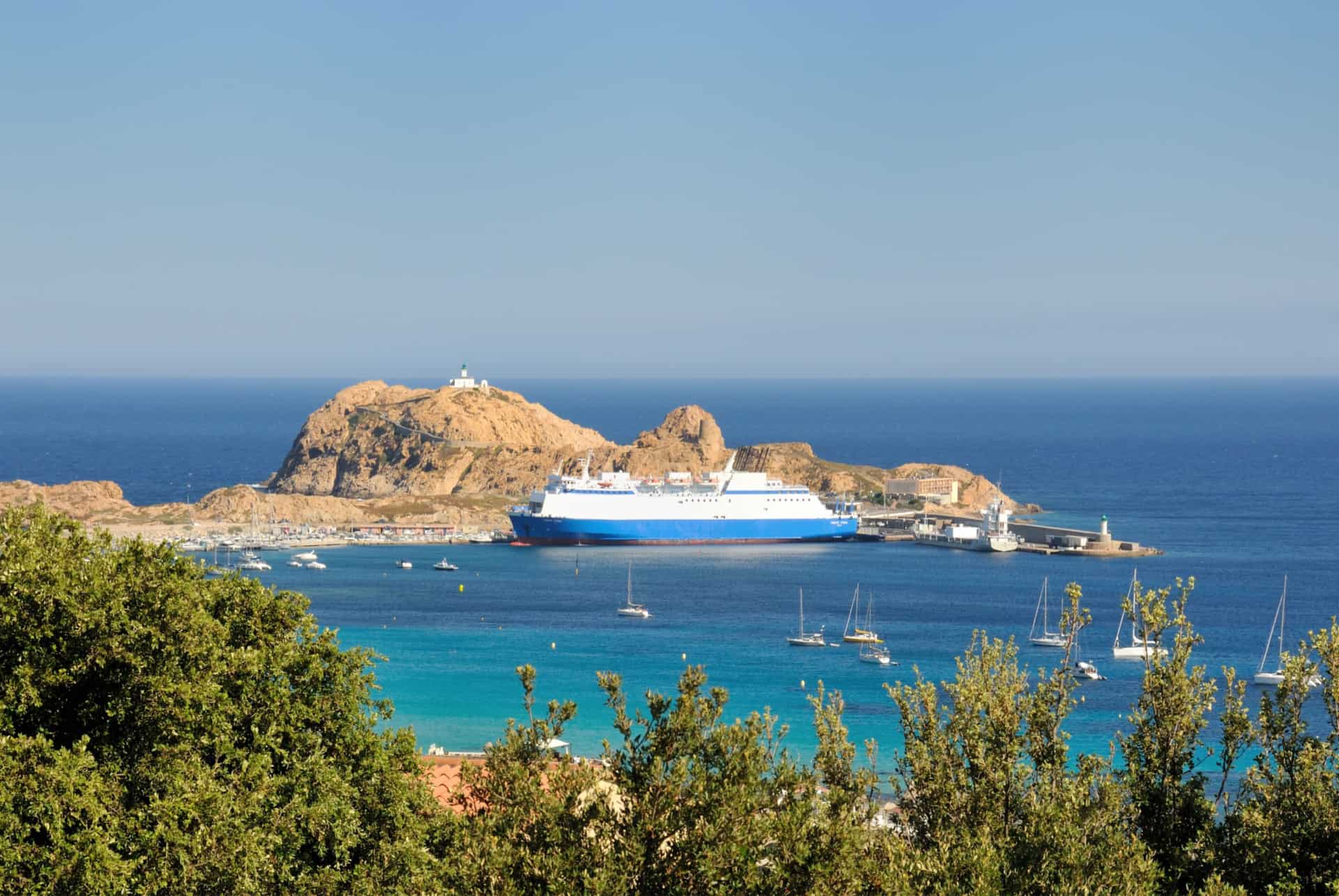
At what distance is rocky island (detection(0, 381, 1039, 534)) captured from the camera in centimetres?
6881

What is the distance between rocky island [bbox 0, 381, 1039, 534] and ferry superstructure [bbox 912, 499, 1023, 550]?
26.2 ft

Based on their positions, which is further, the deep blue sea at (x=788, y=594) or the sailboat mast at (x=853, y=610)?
the sailboat mast at (x=853, y=610)

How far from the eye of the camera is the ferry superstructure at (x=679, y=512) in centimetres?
6675

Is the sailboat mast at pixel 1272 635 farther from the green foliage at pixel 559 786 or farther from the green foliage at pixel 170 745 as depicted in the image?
the green foliage at pixel 170 745

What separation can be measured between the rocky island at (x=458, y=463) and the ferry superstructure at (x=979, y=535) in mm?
7980

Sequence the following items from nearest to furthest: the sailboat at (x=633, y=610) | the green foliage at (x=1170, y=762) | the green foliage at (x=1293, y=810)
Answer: the green foliage at (x=1293, y=810), the green foliage at (x=1170, y=762), the sailboat at (x=633, y=610)

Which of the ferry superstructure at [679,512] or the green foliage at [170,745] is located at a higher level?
the green foliage at [170,745]

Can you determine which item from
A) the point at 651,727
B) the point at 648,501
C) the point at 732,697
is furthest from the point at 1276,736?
the point at 648,501

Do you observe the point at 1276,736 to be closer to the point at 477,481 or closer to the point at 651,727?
the point at 651,727

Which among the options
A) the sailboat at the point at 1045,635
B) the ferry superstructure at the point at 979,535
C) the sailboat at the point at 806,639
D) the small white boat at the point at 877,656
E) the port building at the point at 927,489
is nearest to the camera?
the small white boat at the point at 877,656

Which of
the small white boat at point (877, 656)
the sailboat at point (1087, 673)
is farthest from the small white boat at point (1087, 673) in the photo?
the small white boat at point (877, 656)

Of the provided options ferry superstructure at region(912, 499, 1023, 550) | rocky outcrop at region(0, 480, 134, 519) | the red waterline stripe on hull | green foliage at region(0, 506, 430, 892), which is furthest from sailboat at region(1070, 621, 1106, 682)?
rocky outcrop at region(0, 480, 134, 519)

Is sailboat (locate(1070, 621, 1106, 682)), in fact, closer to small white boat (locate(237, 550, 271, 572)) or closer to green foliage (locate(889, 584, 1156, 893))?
green foliage (locate(889, 584, 1156, 893))

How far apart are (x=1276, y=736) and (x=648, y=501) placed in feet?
190
